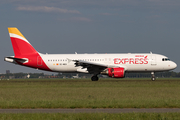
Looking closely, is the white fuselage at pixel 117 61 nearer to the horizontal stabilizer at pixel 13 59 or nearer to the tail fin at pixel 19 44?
the tail fin at pixel 19 44

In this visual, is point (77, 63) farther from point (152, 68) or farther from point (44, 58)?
point (152, 68)

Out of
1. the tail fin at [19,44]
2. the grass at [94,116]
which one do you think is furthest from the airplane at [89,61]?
the grass at [94,116]

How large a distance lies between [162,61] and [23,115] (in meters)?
37.7

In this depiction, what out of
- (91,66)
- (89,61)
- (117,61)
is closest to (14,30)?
(89,61)

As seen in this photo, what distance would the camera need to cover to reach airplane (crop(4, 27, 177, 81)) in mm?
47250

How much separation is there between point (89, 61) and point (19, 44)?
13.1m

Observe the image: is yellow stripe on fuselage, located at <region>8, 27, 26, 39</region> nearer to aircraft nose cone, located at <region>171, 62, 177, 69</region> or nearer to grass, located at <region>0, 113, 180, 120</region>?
aircraft nose cone, located at <region>171, 62, 177, 69</region>

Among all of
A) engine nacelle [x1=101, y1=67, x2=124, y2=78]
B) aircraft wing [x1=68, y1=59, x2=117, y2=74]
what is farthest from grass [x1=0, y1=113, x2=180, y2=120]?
aircraft wing [x1=68, y1=59, x2=117, y2=74]

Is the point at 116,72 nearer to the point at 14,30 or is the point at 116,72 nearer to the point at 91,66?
the point at 91,66

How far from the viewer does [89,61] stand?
49.5 m

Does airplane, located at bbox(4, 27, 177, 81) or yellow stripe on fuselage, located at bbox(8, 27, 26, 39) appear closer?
airplane, located at bbox(4, 27, 177, 81)

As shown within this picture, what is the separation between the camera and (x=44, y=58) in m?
50.8

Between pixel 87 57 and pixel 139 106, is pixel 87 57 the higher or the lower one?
the higher one

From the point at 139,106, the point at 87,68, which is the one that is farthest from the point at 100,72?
the point at 139,106
